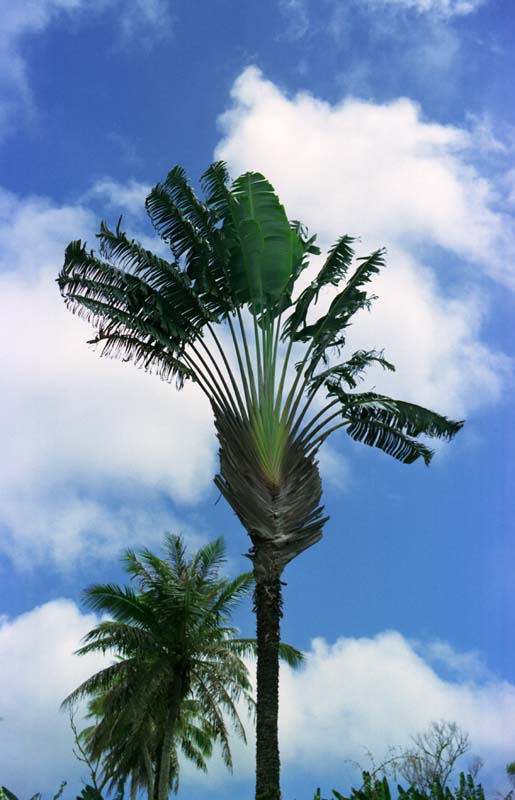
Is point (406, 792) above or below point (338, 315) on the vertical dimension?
below

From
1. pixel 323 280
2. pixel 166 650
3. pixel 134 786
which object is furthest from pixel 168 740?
pixel 323 280

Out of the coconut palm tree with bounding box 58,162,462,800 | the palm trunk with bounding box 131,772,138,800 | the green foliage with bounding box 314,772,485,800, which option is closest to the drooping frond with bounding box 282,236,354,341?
the coconut palm tree with bounding box 58,162,462,800

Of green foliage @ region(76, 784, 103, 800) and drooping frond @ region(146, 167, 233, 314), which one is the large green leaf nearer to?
drooping frond @ region(146, 167, 233, 314)

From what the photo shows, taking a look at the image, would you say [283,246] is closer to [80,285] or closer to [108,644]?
[80,285]

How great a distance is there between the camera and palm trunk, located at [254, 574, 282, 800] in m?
10.5

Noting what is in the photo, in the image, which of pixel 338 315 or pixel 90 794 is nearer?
pixel 90 794

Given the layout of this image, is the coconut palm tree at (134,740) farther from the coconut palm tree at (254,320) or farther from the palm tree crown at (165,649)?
the coconut palm tree at (254,320)

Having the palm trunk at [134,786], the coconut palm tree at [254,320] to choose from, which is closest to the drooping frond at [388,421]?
the coconut palm tree at [254,320]

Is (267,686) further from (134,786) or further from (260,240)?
(134,786)

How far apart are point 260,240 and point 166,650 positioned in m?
13.1

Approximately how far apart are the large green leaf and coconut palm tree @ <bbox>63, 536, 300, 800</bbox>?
10.3m

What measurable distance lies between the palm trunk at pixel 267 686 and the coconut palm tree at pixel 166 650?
10107 mm

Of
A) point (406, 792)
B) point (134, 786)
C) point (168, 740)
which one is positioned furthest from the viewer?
point (134, 786)

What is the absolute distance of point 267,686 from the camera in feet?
36.2
